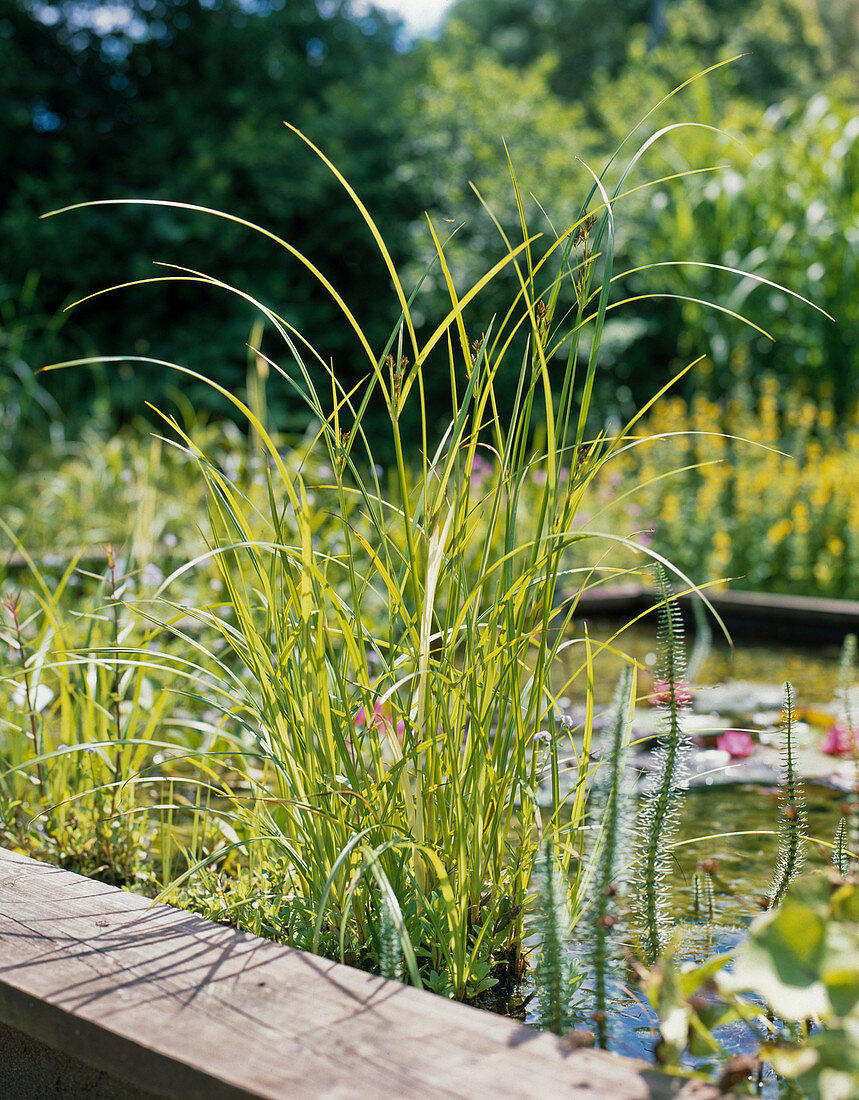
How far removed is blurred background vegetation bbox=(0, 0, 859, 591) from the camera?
6203mm

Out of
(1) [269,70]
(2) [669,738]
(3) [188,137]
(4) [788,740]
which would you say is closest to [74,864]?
(2) [669,738]

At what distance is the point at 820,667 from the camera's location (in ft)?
10.7

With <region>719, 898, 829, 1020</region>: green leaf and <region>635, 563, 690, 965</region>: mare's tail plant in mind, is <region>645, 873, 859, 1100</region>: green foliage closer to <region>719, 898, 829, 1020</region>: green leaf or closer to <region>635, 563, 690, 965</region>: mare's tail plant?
<region>719, 898, 829, 1020</region>: green leaf

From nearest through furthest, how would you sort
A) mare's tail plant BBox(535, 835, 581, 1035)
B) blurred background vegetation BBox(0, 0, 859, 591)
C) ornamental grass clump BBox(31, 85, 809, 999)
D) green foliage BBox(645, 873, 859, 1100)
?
1. green foliage BBox(645, 873, 859, 1100)
2. mare's tail plant BBox(535, 835, 581, 1035)
3. ornamental grass clump BBox(31, 85, 809, 999)
4. blurred background vegetation BBox(0, 0, 859, 591)

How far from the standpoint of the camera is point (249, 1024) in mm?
812

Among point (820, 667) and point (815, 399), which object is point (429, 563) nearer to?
point (820, 667)

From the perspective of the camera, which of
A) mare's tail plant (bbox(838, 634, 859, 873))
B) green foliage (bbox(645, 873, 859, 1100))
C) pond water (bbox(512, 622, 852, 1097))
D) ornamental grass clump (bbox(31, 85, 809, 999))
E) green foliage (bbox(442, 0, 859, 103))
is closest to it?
green foliage (bbox(645, 873, 859, 1100))

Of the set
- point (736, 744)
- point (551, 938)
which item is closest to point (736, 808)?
point (736, 744)

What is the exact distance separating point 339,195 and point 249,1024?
7.76m

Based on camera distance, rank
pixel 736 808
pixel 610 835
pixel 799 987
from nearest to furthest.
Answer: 1. pixel 799 987
2. pixel 610 835
3. pixel 736 808

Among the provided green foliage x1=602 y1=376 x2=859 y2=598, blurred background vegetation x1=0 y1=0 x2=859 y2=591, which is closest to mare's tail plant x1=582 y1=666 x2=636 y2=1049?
green foliage x1=602 y1=376 x2=859 y2=598

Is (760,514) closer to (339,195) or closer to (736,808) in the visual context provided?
(736,808)

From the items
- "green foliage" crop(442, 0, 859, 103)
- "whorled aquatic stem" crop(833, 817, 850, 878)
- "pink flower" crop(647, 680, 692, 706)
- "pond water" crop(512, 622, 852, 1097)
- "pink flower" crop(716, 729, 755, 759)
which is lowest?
"pond water" crop(512, 622, 852, 1097)

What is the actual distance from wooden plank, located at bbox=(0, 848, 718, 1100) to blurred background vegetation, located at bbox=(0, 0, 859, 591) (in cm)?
423
